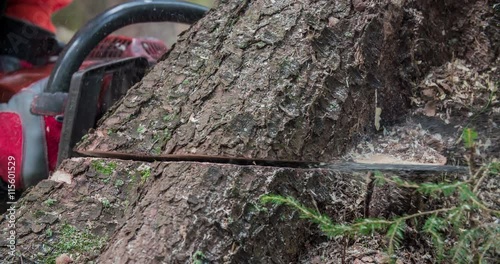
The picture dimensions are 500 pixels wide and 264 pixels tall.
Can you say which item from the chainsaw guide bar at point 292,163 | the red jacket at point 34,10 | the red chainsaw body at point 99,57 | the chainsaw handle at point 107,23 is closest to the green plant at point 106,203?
the chainsaw guide bar at point 292,163

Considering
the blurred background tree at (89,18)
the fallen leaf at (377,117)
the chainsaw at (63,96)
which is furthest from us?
the blurred background tree at (89,18)

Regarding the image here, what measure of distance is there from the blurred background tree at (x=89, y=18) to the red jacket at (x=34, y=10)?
1787mm

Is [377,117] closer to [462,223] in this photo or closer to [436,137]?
[436,137]

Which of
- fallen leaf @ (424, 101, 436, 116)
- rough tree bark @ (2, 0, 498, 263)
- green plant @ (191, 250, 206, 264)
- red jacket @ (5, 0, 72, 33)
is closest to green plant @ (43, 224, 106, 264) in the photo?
rough tree bark @ (2, 0, 498, 263)

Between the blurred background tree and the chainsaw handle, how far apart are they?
2.10 metres

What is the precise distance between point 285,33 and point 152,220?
544 millimetres

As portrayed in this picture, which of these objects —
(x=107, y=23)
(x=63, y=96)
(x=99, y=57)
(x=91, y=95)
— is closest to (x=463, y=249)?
(x=91, y=95)

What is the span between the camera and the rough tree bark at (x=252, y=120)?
968 millimetres

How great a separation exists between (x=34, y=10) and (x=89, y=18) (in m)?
2.06

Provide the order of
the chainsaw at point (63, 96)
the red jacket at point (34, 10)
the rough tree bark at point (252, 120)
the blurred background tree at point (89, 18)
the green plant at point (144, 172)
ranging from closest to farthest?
the rough tree bark at point (252, 120), the green plant at point (144, 172), the chainsaw at point (63, 96), the red jacket at point (34, 10), the blurred background tree at point (89, 18)

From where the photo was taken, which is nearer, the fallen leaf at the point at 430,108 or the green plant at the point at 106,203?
the green plant at the point at 106,203

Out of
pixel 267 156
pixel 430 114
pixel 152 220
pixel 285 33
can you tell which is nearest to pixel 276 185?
pixel 267 156

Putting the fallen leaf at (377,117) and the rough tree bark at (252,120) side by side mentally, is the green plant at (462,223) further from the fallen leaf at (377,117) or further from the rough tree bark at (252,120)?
the fallen leaf at (377,117)

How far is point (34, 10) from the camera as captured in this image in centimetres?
203
